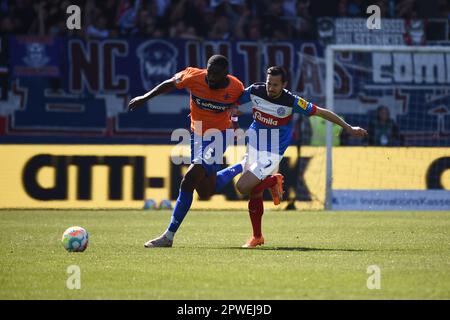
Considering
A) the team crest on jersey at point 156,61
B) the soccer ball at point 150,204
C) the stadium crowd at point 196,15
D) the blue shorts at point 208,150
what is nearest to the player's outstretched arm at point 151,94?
the blue shorts at point 208,150

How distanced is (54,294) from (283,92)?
479 cm

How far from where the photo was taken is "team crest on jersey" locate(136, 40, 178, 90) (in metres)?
24.7

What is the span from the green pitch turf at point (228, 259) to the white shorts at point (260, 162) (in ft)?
2.76

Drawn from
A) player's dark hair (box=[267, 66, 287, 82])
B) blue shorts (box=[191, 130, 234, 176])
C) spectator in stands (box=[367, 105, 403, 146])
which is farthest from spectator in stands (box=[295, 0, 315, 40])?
blue shorts (box=[191, 130, 234, 176])

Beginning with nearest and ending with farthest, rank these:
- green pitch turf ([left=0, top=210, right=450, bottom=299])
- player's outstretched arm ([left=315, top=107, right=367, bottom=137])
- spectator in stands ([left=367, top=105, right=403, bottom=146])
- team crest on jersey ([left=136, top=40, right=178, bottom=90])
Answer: green pitch turf ([left=0, top=210, right=450, bottom=299]), player's outstretched arm ([left=315, top=107, right=367, bottom=137]), spectator in stands ([left=367, top=105, right=403, bottom=146]), team crest on jersey ([left=136, top=40, right=178, bottom=90])

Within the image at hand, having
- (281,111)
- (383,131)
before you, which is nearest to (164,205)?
(383,131)

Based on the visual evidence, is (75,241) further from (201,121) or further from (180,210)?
(201,121)

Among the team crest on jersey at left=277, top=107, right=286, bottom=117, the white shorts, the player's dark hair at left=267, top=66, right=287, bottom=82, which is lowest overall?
the white shorts

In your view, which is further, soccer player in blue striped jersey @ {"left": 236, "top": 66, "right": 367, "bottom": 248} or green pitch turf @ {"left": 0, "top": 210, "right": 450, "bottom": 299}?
soccer player in blue striped jersey @ {"left": 236, "top": 66, "right": 367, "bottom": 248}

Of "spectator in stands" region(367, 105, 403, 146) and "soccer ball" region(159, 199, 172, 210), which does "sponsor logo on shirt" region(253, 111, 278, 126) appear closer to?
"soccer ball" region(159, 199, 172, 210)

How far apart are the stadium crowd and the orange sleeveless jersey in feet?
43.2

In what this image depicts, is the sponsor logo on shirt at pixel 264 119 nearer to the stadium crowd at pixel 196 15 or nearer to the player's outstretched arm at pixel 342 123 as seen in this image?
the player's outstretched arm at pixel 342 123

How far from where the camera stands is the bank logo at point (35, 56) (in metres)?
24.1
